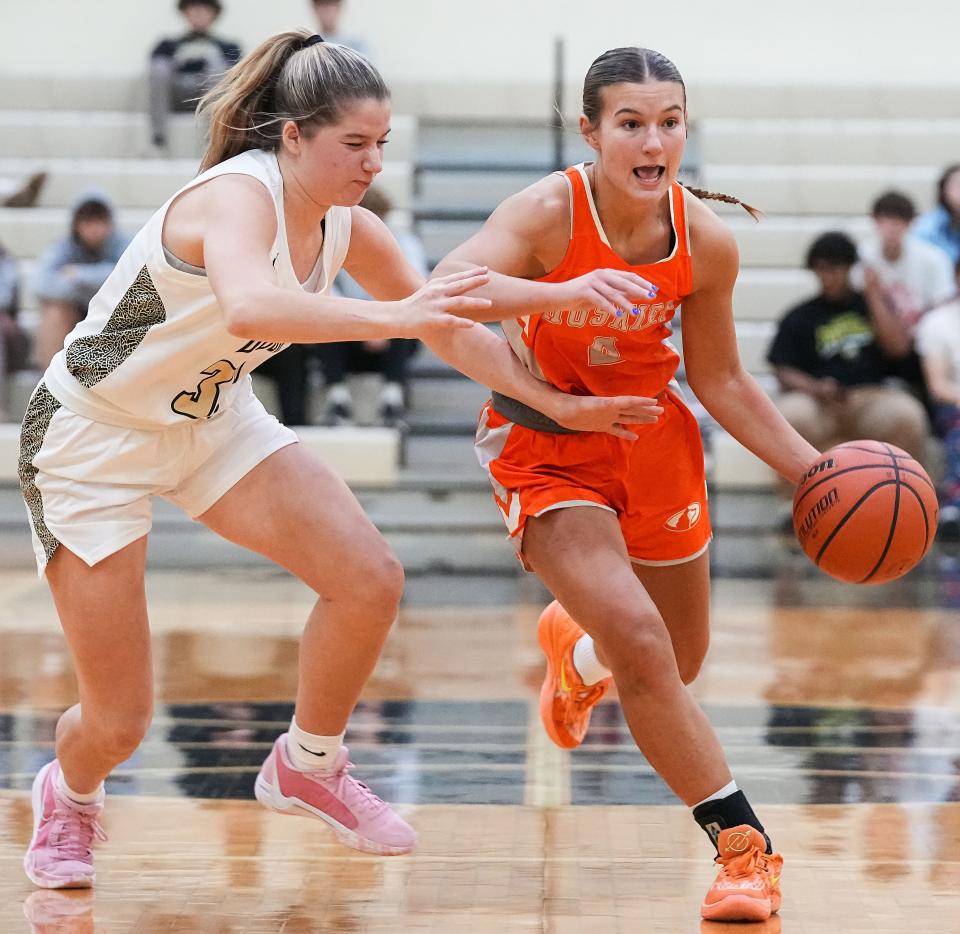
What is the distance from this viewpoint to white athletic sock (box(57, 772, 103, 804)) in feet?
Result: 11.1

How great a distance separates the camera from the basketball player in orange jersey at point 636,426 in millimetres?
3113

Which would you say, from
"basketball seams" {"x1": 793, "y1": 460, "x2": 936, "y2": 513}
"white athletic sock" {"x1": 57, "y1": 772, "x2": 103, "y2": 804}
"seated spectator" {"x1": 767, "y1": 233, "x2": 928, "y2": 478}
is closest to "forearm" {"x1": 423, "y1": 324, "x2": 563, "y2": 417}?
"basketball seams" {"x1": 793, "y1": 460, "x2": 936, "y2": 513}

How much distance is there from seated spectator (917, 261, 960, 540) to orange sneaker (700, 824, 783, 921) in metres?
5.34

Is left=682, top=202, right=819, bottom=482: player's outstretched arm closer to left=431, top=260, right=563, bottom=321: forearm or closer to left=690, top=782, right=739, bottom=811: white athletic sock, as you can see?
left=431, top=260, right=563, bottom=321: forearm

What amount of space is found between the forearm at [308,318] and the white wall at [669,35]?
29.2ft

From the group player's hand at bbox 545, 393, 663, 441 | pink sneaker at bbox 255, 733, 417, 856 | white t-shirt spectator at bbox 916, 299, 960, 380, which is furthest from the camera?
white t-shirt spectator at bbox 916, 299, 960, 380

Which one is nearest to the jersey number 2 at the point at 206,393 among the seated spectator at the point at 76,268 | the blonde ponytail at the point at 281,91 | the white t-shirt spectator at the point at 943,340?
the blonde ponytail at the point at 281,91

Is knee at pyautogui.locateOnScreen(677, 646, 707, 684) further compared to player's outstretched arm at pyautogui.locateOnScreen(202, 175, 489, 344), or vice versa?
knee at pyautogui.locateOnScreen(677, 646, 707, 684)

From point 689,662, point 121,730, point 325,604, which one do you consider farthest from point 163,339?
point 689,662

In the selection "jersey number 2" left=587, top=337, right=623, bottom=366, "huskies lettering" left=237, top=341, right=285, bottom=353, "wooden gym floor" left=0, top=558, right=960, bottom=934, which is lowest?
"wooden gym floor" left=0, top=558, right=960, bottom=934

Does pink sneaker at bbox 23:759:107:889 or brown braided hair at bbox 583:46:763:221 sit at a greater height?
brown braided hair at bbox 583:46:763:221

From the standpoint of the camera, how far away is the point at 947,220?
9.10 m

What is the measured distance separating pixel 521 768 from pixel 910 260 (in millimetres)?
5347

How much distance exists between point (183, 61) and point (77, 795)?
8.34m
